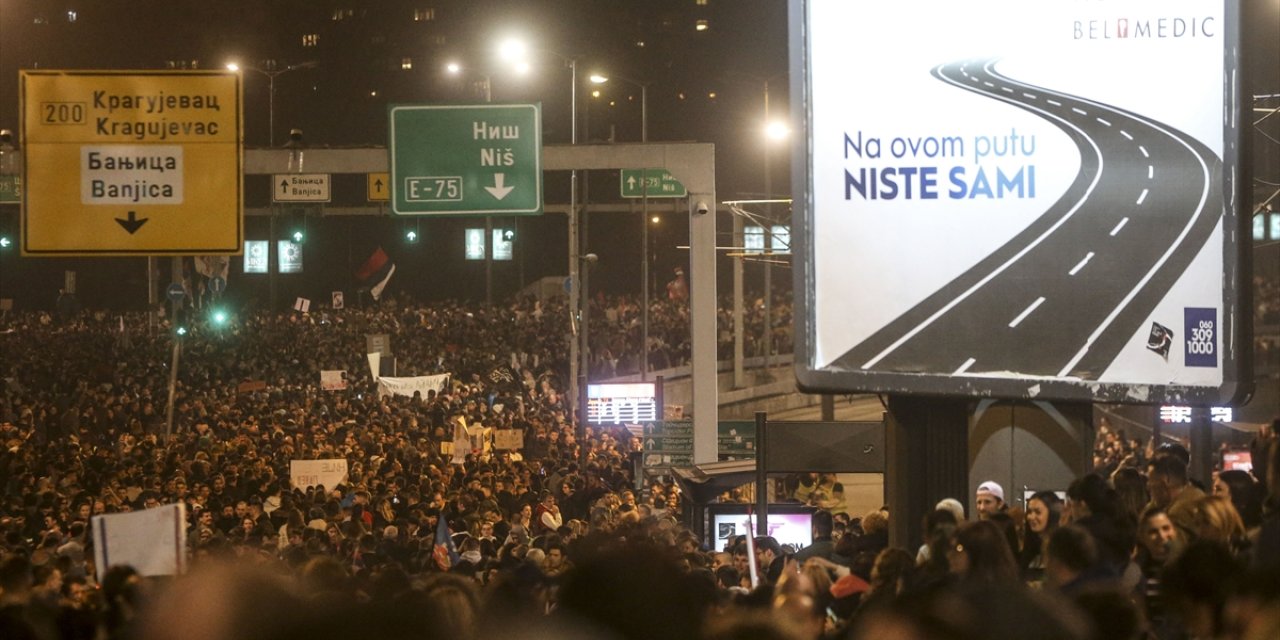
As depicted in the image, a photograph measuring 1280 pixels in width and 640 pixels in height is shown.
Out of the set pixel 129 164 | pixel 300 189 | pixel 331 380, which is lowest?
pixel 331 380

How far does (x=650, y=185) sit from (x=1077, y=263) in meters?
32.9

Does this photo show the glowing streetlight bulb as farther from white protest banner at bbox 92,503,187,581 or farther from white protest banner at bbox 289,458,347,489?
white protest banner at bbox 92,503,187,581

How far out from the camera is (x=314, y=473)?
22.8 metres

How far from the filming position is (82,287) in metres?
92.7

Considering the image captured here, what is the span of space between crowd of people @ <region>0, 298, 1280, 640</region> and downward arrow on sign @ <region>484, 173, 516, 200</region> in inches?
154

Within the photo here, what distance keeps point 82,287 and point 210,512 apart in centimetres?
7723

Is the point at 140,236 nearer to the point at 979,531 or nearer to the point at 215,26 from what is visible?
the point at 979,531

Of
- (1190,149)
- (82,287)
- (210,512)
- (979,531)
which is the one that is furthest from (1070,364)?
(82,287)

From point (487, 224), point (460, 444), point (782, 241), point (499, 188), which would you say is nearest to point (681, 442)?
point (460, 444)

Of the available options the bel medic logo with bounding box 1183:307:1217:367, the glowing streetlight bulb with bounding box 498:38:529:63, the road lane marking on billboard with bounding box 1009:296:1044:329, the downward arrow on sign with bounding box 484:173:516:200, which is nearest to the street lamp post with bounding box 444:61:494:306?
the downward arrow on sign with bounding box 484:173:516:200

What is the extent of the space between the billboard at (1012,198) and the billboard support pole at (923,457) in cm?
43

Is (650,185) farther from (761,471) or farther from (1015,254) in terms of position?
(1015,254)

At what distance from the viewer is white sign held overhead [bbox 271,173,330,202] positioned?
33500 millimetres

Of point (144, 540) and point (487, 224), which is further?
point (487, 224)
